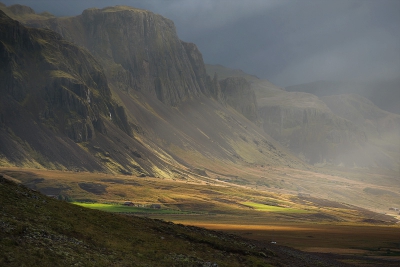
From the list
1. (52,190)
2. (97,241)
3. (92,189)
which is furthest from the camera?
(92,189)

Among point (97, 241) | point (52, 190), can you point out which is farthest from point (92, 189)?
point (97, 241)

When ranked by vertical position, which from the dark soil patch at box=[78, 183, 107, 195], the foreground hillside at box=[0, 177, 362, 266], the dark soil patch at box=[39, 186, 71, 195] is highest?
the dark soil patch at box=[78, 183, 107, 195]

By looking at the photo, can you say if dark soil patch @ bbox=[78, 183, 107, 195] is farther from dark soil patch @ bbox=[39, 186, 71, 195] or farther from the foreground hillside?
the foreground hillside

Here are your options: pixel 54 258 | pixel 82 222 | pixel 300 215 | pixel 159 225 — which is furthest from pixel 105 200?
pixel 54 258

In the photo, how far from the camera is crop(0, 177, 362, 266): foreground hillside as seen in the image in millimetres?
34250

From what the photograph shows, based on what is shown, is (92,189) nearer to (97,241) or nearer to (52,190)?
(52,190)

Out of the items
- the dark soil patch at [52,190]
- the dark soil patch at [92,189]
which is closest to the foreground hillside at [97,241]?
the dark soil patch at [52,190]

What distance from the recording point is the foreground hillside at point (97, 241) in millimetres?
34250

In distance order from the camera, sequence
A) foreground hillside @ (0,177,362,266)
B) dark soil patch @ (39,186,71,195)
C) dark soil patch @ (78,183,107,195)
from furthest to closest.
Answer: dark soil patch @ (78,183,107,195) < dark soil patch @ (39,186,71,195) < foreground hillside @ (0,177,362,266)

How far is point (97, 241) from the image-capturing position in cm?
4169

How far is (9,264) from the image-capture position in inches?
1184

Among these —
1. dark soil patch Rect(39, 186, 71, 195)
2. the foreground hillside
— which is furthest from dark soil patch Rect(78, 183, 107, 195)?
the foreground hillside

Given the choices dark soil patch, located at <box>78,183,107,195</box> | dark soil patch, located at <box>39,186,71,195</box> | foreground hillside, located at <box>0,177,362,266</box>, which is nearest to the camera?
foreground hillside, located at <box>0,177,362,266</box>

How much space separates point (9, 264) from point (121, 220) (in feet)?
79.2
